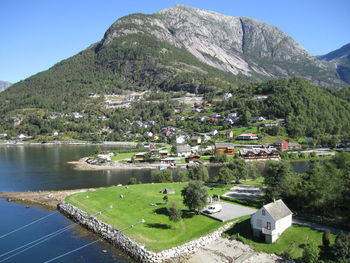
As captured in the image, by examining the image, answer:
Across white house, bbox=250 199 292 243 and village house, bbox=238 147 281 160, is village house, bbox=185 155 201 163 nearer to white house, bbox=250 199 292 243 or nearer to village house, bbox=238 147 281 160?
village house, bbox=238 147 281 160

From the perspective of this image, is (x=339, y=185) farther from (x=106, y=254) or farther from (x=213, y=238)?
(x=106, y=254)

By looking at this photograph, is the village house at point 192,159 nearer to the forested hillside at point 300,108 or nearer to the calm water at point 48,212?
the calm water at point 48,212

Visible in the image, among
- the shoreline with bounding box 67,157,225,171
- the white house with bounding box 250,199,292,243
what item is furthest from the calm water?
the white house with bounding box 250,199,292,243

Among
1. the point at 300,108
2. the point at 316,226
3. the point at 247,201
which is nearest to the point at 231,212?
the point at 247,201

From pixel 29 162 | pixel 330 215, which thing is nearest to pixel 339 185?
pixel 330 215

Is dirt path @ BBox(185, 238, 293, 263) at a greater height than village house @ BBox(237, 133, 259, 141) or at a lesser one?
lesser

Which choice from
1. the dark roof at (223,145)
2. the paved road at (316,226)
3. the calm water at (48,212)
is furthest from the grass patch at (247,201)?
the dark roof at (223,145)

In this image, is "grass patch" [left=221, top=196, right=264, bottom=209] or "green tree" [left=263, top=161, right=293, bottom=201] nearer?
"green tree" [left=263, top=161, right=293, bottom=201]
